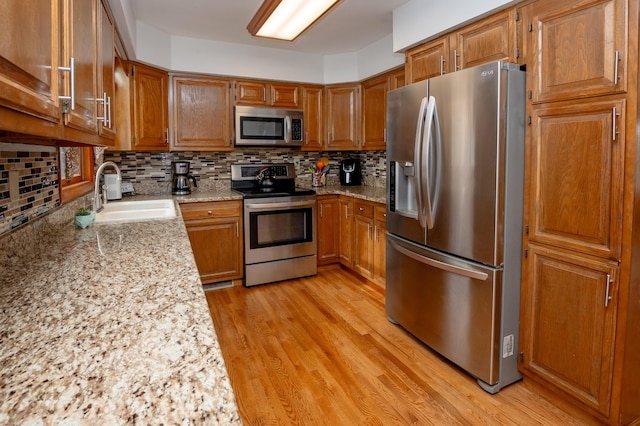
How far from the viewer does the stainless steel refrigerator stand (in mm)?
1833

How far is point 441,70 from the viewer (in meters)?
2.37

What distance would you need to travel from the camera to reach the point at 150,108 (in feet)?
10.6

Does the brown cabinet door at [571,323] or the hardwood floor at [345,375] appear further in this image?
the hardwood floor at [345,375]

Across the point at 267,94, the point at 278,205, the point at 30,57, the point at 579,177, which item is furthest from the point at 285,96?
the point at 30,57

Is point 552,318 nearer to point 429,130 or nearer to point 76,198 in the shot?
point 429,130

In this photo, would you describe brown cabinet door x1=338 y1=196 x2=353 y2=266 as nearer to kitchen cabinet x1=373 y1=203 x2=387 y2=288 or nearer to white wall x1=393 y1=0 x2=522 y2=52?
kitchen cabinet x1=373 y1=203 x2=387 y2=288

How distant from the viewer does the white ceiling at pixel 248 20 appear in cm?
269

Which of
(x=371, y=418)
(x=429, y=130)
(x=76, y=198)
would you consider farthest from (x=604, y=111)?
(x=76, y=198)

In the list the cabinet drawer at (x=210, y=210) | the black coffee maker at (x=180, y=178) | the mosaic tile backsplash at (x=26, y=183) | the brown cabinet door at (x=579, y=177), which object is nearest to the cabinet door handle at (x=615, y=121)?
the brown cabinet door at (x=579, y=177)

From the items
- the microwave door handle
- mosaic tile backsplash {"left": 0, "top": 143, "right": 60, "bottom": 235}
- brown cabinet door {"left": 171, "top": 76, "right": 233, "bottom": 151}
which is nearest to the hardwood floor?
mosaic tile backsplash {"left": 0, "top": 143, "right": 60, "bottom": 235}

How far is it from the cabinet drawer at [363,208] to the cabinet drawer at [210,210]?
43.2 inches

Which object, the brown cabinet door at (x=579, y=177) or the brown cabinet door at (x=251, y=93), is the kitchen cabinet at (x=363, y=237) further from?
the brown cabinet door at (x=579, y=177)

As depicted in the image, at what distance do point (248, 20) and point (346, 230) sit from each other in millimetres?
2087

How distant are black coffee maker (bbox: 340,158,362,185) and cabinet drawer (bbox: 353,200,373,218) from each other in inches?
27.3
